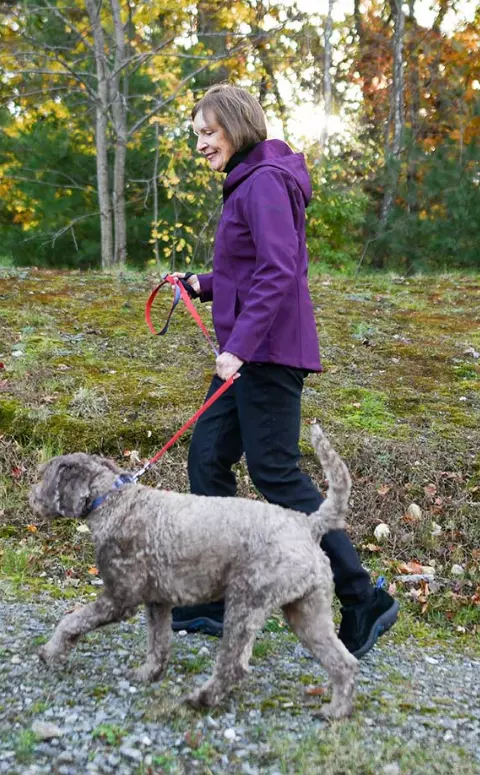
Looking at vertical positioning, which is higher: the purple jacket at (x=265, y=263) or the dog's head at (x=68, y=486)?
the purple jacket at (x=265, y=263)

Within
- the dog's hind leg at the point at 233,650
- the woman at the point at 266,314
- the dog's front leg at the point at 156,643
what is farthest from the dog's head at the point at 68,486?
the dog's hind leg at the point at 233,650

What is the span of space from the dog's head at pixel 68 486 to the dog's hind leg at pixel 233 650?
0.79 m

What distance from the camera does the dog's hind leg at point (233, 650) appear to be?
2900mm

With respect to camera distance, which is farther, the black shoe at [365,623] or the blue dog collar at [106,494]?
the black shoe at [365,623]

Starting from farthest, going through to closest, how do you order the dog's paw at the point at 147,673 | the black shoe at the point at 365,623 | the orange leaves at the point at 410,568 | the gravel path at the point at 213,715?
the orange leaves at the point at 410,568
the black shoe at the point at 365,623
the dog's paw at the point at 147,673
the gravel path at the point at 213,715

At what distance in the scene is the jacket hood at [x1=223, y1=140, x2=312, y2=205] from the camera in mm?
3305

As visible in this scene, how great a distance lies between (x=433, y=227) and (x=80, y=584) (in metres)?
10.8

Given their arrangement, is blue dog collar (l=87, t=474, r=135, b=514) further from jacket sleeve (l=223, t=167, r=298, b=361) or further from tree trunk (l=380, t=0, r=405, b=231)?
tree trunk (l=380, t=0, r=405, b=231)

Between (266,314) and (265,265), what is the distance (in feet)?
0.68

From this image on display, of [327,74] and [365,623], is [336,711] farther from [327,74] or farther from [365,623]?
[327,74]

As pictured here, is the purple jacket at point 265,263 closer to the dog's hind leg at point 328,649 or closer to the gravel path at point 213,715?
the dog's hind leg at point 328,649

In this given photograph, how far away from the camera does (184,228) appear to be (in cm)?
1362

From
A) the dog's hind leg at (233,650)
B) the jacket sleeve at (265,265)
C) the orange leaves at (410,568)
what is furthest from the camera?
the orange leaves at (410,568)

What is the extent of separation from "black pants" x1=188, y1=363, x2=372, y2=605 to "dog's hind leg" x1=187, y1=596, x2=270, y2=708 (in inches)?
24.1
